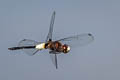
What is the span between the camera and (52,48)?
509 cm

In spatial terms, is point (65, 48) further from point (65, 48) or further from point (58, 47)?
point (58, 47)

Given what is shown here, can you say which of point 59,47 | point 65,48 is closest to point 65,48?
point 65,48

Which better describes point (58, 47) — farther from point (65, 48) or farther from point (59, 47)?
point (65, 48)

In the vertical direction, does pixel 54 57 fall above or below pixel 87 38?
below

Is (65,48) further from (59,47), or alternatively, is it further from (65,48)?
(59,47)

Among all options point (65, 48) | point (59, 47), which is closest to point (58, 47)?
point (59, 47)

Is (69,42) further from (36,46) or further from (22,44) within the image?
(22,44)

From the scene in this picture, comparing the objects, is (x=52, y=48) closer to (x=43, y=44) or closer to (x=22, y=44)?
(x=43, y=44)

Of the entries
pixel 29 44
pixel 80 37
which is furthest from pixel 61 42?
pixel 29 44

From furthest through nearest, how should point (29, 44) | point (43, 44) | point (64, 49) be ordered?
point (29, 44) → point (43, 44) → point (64, 49)

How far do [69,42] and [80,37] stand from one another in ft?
1.02

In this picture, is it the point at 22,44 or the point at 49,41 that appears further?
the point at 22,44

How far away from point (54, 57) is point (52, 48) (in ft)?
1.79

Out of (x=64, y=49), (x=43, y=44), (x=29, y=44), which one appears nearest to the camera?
(x=64, y=49)
